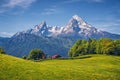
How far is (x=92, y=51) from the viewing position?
Answer: 183 meters

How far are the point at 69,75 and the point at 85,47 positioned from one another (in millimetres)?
141920

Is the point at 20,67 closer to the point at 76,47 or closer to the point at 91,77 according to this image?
A: the point at 91,77

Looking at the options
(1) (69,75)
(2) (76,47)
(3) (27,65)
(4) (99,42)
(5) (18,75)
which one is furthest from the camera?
(2) (76,47)

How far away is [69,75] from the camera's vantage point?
4428 centimetres

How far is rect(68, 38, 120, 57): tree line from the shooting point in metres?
166

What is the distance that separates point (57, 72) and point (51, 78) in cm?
405

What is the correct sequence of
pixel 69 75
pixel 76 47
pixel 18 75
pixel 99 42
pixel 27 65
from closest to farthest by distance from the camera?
pixel 18 75, pixel 69 75, pixel 27 65, pixel 99 42, pixel 76 47

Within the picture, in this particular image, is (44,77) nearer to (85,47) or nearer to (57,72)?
(57,72)

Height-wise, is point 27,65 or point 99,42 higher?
point 99,42

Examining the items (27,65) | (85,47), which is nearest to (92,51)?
(85,47)

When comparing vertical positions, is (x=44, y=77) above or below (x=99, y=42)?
below

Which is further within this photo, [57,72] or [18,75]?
[57,72]

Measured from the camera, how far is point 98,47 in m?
173

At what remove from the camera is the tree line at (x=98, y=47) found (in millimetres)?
165587
